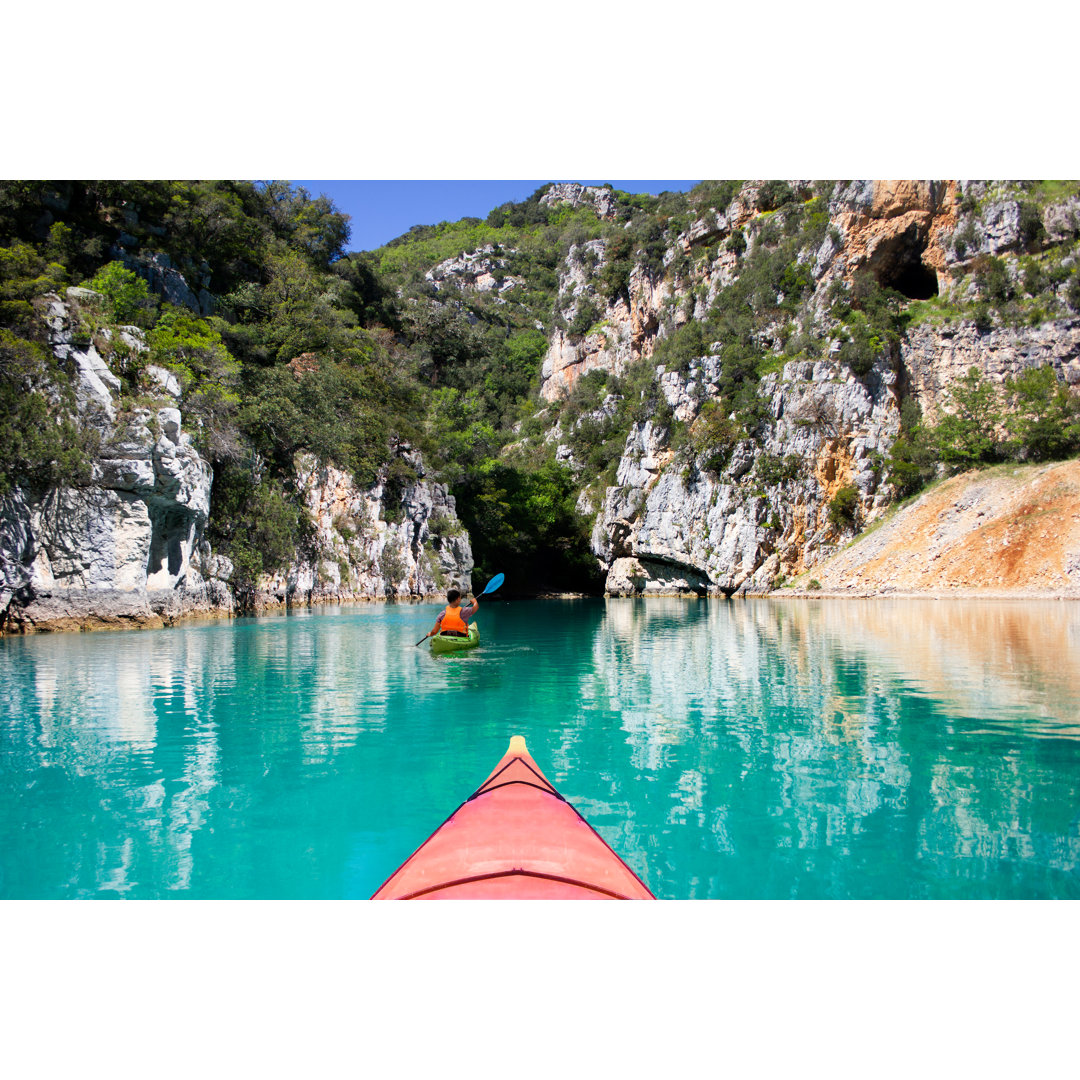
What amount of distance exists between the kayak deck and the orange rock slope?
90.5 feet

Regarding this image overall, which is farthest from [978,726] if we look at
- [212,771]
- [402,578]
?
[402,578]

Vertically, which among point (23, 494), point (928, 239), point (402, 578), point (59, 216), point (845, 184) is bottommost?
point (402, 578)

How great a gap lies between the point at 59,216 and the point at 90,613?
42.0 feet

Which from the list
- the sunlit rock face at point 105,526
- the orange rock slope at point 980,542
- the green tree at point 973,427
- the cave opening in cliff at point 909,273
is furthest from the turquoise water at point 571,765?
the cave opening in cliff at point 909,273

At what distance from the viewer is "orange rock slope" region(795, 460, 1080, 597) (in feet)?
87.9

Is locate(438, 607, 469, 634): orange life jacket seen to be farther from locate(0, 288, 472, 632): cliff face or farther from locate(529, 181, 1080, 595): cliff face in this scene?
locate(529, 181, 1080, 595): cliff face

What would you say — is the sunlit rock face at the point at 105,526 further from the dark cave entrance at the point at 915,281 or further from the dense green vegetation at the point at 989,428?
the dark cave entrance at the point at 915,281

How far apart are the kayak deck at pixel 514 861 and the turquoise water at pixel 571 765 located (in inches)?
18.1

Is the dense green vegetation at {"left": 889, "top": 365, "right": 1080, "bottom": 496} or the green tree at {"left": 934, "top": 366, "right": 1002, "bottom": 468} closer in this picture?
the dense green vegetation at {"left": 889, "top": 365, "right": 1080, "bottom": 496}

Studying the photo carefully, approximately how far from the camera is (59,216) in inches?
861

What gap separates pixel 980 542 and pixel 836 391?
12.3 meters

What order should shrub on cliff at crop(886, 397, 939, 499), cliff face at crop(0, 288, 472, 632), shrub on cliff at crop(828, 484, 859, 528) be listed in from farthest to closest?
shrub on cliff at crop(828, 484, 859, 528) → shrub on cliff at crop(886, 397, 939, 499) → cliff face at crop(0, 288, 472, 632)

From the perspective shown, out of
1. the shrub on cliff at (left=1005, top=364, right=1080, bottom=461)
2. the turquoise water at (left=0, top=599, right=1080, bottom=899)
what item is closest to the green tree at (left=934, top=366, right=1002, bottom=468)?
the shrub on cliff at (left=1005, top=364, right=1080, bottom=461)
